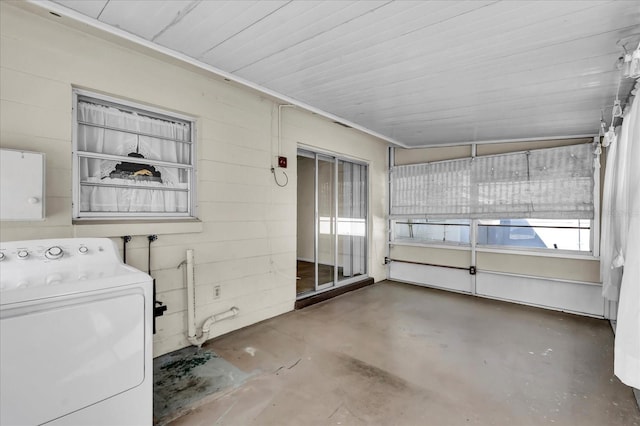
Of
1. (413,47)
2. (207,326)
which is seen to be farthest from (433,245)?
(207,326)

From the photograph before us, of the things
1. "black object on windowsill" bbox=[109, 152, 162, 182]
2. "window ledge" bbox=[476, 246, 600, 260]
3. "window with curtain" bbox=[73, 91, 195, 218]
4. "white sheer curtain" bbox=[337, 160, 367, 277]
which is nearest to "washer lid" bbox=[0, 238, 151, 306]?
"window with curtain" bbox=[73, 91, 195, 218]

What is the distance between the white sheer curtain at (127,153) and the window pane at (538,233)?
4583mm

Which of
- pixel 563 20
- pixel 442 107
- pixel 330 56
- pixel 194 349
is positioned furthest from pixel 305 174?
pixel 563 20

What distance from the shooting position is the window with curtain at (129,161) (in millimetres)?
2426

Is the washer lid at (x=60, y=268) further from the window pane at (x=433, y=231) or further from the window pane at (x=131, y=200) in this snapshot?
the window pane at (x=433, y=231)

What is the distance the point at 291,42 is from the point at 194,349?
2801 mm

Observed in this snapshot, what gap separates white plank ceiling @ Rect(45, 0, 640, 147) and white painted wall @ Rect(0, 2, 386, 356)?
1.18ft

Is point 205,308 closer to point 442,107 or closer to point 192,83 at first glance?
point 192,83

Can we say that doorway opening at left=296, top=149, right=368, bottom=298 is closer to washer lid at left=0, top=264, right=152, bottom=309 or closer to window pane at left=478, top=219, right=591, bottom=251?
window pane at left=478, top=219, right=591, bottom=251

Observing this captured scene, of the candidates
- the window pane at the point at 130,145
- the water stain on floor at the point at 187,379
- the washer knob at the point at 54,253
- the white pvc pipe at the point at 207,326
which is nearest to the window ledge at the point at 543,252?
the white pvc pipe at the point at 207,326

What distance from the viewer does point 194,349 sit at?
2.91 metres

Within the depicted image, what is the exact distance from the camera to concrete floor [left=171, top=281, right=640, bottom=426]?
208 centimetres

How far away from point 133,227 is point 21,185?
2.47 feet

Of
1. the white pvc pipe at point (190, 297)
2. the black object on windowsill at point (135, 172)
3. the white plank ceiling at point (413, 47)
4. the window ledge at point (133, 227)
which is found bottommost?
the white pvc pipe at point (190, 297)
